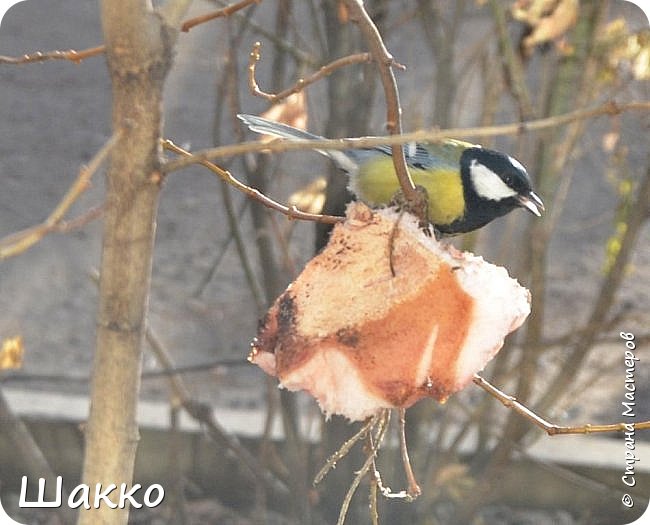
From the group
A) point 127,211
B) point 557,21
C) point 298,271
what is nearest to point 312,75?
point 127,211

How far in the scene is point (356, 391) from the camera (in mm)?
671

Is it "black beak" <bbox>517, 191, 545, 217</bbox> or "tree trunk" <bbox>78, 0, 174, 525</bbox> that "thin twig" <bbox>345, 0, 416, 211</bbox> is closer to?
"tree trunk" <bbox>78, 0, 174, 525</bbox>

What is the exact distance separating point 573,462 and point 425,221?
4.70ft

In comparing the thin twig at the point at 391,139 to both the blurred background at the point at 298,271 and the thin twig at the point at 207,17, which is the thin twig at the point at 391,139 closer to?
the thin twig at the point at 207,17

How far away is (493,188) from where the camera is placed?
106 cm

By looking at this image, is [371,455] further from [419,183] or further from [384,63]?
[419,183]

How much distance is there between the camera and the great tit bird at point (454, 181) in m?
1.02

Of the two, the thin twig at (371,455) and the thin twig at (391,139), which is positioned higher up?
the thin twig at (391,139)

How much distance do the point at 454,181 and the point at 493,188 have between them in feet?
0.13

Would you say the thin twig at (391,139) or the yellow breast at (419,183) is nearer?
the thin twig at (391,139)

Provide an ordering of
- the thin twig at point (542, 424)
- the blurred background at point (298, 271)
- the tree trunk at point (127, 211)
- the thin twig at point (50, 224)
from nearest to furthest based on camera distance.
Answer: the thin twig at point (50, 224) → the tree trunk at point (127, 211) → the thin twig at point (542, 424) → the blurred background at point (298, 271)

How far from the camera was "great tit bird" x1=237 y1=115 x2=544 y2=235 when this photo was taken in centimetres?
102

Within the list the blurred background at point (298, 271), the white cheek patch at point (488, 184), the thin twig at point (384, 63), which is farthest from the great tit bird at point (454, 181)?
the thin twig at point (384, 63)

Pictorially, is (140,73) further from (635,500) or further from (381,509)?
(635,500)
